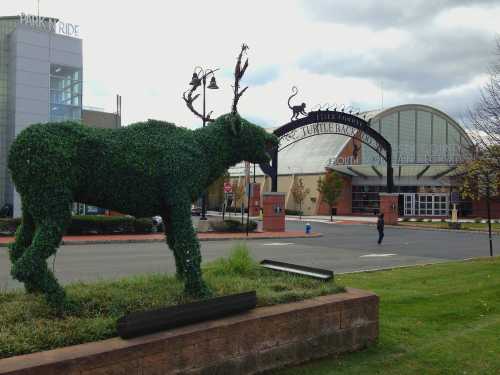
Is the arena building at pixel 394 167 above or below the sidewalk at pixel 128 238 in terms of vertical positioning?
above

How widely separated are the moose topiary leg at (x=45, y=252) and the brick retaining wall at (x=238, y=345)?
986 millimetres

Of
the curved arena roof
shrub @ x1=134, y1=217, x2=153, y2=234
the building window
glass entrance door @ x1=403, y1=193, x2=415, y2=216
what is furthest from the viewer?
the curved arena roof

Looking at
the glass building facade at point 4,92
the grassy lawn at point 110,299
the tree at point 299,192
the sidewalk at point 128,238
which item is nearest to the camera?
the grassy lawn at point 110,299

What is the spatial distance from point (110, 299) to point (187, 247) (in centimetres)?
106

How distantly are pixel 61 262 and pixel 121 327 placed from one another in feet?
36.4

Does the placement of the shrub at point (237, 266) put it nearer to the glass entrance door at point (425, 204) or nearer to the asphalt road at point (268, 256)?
the asphalt road at point (268, 256)

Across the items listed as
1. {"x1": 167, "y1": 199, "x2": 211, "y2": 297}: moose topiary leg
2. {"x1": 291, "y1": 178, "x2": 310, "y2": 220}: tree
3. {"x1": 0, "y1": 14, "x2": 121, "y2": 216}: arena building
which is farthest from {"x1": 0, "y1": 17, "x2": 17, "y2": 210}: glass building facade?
{"x1": 167, "y1": 199, "x2": 211, "y2": 297}: moose topiary leg

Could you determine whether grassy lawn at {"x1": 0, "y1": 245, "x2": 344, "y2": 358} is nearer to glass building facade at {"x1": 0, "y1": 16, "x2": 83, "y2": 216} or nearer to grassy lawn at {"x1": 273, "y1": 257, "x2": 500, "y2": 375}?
grassy lawn at {"x1": 273, "y1": 257, "x2": 500, "y2": 375}

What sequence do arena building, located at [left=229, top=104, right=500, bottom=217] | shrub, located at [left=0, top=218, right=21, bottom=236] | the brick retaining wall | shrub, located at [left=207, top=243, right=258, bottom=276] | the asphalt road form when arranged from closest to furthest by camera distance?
the brick retaining wall, shrub, located at [left=207, top=243, right=258, bottom=276], the asphalt road, shrub, located at [left=0, top=218, right=21, bottom=236], arena building, located at [left=229, top=104, right=500, bottom=217]

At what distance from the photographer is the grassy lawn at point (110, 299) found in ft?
14.5

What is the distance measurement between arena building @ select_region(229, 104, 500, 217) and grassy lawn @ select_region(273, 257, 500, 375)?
3803cm

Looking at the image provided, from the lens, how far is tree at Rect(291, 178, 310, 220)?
56.9 meters

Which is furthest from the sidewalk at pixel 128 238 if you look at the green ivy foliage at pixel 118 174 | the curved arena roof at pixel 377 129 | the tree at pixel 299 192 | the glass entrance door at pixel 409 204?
the curved arena roof at pixel 377 129

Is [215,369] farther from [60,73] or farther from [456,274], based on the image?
[60,73]
